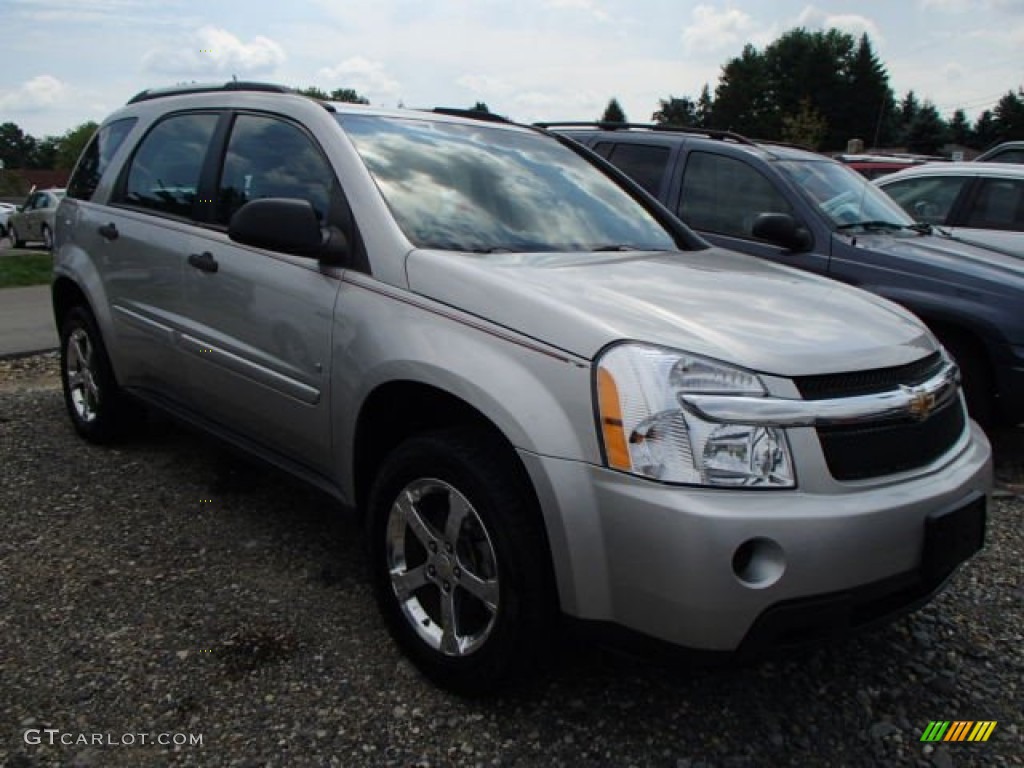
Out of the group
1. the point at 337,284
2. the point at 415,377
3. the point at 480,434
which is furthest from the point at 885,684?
the point at 337,284

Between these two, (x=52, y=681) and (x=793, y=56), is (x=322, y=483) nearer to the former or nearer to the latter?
(x=52, y=681)

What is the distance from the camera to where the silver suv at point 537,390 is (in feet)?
6.70

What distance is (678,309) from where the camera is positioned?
236 cm

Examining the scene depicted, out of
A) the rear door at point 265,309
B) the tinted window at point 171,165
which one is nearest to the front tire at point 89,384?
the tinted window at point 171,165

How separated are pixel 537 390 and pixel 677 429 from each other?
0.37 m

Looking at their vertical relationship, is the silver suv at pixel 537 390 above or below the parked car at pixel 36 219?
above

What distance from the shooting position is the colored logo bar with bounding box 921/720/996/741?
2445 millimetres

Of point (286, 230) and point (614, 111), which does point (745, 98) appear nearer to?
point (614, 111)

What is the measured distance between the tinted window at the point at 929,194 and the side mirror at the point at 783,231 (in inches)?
94.7

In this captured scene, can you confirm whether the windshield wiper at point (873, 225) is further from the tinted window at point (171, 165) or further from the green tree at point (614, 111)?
the green tree at point (614, 111)

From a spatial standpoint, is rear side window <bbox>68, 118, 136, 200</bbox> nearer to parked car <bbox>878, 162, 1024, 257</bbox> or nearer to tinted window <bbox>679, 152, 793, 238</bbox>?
tinted window <bbox>679, 152, 793, 238</bbox>

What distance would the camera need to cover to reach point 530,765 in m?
2.28

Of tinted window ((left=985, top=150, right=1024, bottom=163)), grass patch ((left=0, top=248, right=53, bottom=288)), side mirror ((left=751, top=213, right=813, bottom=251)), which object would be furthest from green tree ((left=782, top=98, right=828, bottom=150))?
side mirror ((left=751, top=213, right=813, bottom=251))

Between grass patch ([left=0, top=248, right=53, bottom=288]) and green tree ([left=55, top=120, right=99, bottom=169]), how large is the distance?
9898 centimetres
